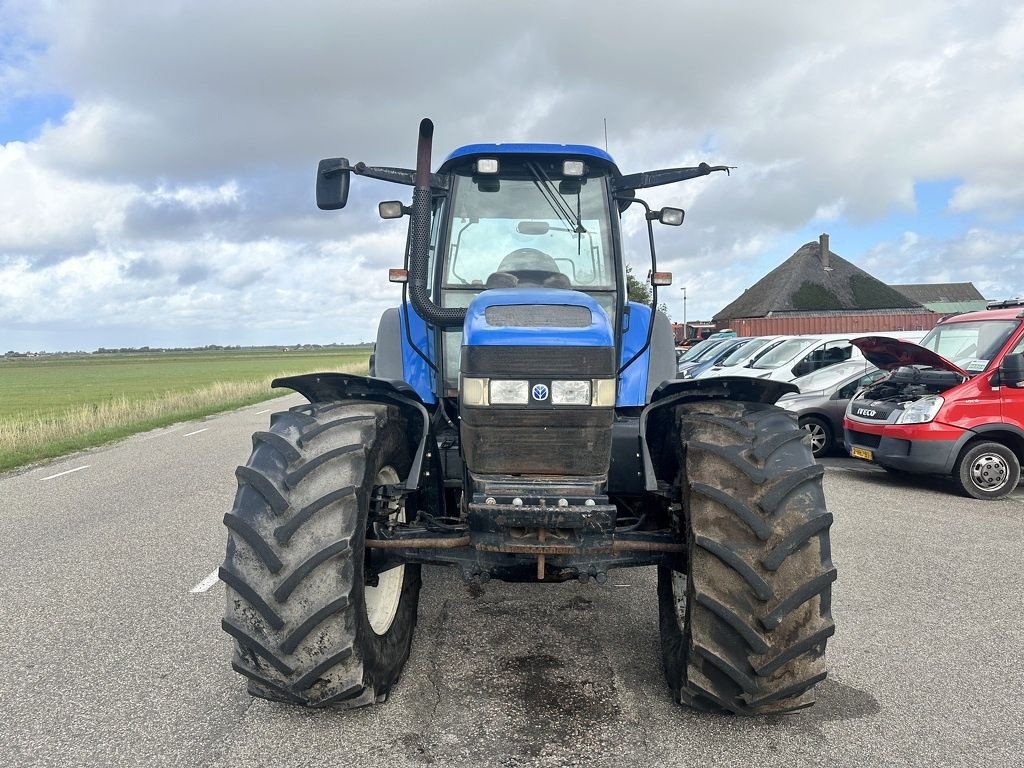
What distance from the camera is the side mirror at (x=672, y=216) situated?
14.1 ft

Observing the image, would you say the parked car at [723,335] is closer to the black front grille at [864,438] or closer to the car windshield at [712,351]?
the car windshield at [712,351]

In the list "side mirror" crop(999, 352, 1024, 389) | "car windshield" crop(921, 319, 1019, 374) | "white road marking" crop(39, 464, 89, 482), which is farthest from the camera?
"white road marking" crop(39, 464, 89, 482)

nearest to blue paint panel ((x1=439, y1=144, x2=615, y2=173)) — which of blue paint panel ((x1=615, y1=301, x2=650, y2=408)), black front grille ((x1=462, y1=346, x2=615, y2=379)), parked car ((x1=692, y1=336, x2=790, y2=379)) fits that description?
blue paint panel ((x1=615, y1=301, x2=650, y2=408))

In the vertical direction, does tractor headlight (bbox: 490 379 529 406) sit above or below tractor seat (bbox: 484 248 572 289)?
below

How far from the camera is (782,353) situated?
12539 millimetres

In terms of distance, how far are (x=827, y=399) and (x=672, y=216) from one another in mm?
7273

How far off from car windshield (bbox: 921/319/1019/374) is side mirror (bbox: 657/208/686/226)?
557 centimetres

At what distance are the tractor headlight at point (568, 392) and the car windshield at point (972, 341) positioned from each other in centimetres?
702

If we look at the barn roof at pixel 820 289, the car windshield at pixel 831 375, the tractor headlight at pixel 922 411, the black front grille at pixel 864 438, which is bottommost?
the black front grille at pixel 864 438

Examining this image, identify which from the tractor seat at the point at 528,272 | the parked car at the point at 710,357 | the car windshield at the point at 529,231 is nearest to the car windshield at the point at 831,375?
the parked car at the point at 710,357

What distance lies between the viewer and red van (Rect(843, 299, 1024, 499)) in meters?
7.88

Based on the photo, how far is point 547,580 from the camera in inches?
127

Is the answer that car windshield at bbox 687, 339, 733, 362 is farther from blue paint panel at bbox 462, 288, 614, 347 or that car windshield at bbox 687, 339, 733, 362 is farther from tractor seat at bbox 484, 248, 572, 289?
blue paint panel at bbox 462, 288, 614, 347

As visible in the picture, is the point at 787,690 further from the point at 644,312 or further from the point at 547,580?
the point at 644,312
